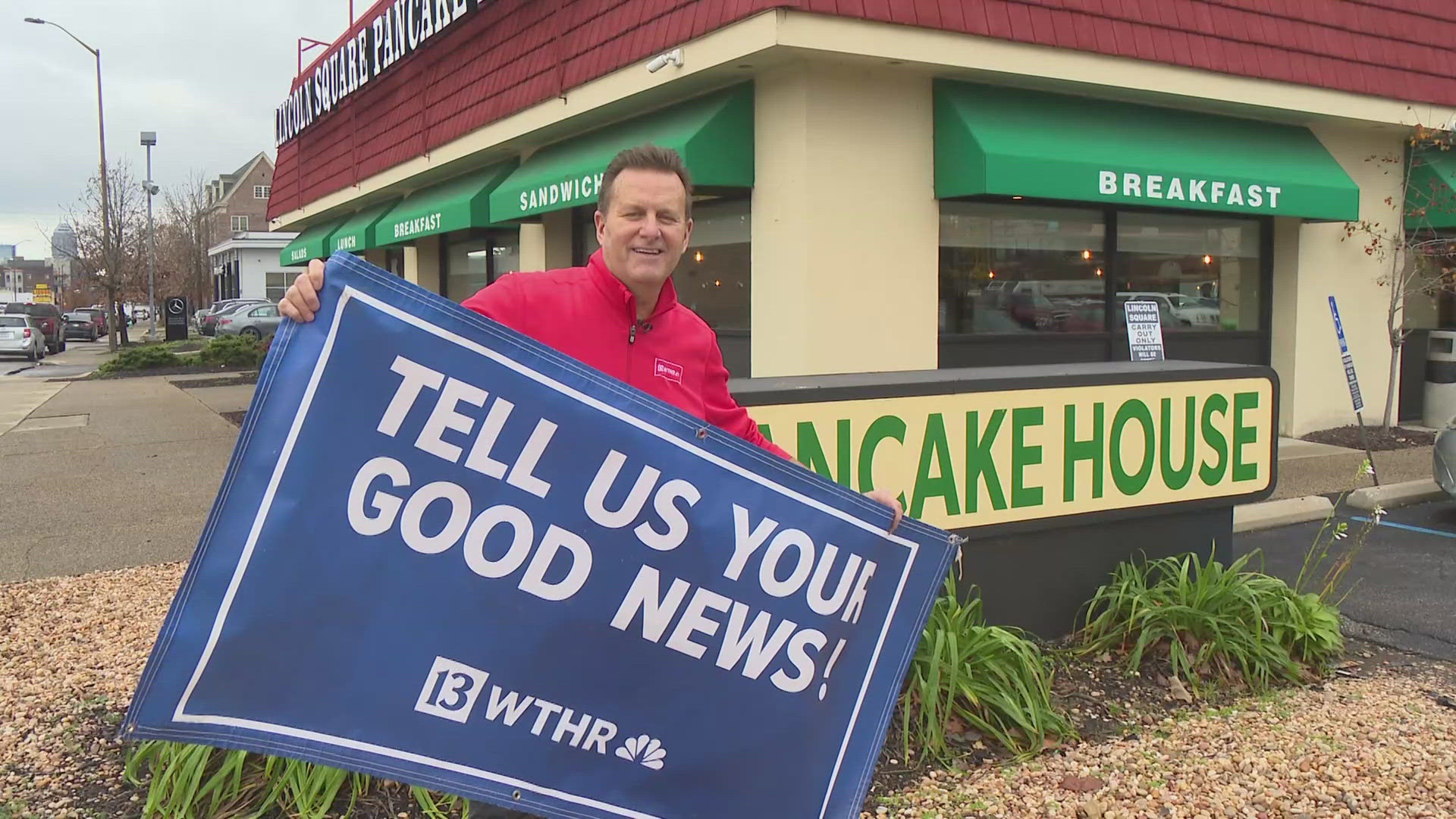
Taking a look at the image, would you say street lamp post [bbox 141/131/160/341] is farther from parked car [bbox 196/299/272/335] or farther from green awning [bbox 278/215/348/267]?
green awning [bbox 278/215/348/267]

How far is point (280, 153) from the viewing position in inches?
852

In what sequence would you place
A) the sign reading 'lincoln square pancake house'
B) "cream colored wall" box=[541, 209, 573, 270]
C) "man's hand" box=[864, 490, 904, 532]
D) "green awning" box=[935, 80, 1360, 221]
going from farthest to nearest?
the sign reading 'lincoln square pancake house', "cream colored wall" box=[541, 209, 573, 270], "green awning" box=[935, 80, 1360, 221], "man's hand" box=[864, 490, 904, 532]

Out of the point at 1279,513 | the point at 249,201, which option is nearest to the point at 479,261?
the point at 1279,513

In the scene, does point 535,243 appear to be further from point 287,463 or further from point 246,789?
point 287,463

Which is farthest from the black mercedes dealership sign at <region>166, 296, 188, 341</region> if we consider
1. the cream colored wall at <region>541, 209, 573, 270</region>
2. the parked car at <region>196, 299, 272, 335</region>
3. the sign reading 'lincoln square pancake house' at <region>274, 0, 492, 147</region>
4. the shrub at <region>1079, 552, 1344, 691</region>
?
the shrub at <region>1079, 552, 1344, 691</region>

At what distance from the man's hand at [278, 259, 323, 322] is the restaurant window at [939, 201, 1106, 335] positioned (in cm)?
746

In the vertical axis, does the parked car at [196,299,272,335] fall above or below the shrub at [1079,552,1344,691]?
above

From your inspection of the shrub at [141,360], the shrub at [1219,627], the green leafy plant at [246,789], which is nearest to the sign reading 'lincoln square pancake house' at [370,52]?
the shrub at [141,360]

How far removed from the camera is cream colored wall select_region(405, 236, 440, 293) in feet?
55.7

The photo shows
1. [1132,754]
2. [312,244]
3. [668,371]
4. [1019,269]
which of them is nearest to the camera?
[668,371]

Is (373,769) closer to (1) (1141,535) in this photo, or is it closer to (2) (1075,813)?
(2) (1075,813)

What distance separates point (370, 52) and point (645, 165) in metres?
14.3

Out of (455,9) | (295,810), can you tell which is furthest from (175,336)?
(295,810)

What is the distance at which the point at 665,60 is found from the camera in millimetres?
7809
